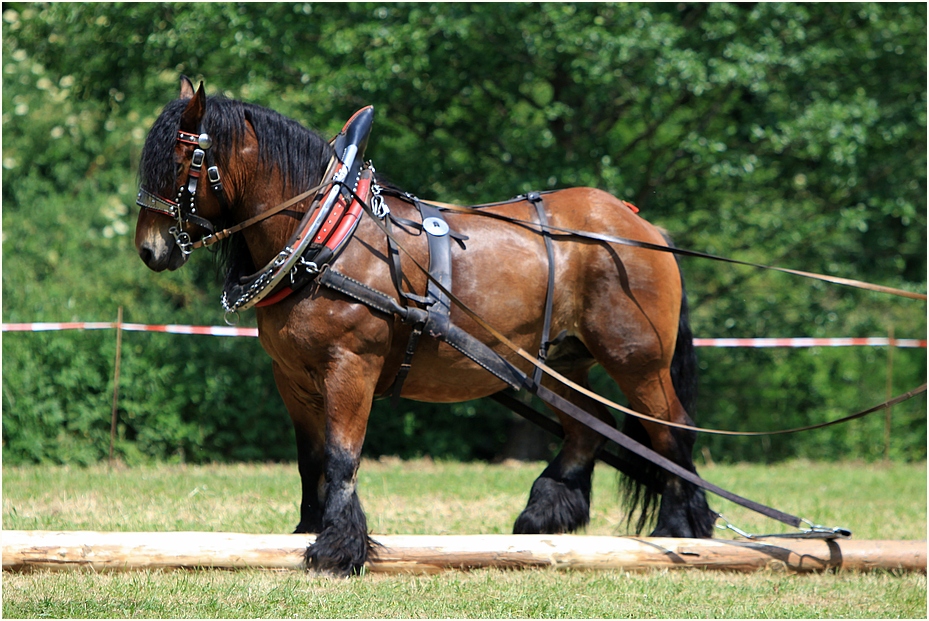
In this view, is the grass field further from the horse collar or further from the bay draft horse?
the horse collar

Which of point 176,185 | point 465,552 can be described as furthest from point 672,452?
point 176,185

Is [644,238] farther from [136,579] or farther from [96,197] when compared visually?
[96,197]

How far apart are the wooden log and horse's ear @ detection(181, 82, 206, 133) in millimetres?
1793

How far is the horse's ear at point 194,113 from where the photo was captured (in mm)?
3791

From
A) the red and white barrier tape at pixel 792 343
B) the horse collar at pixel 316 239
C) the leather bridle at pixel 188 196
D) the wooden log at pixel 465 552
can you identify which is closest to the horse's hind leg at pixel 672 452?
the wooden log at pixel 465 552

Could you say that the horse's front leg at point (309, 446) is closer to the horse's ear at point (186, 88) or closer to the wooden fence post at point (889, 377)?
the horse's ear at point (186, 88)

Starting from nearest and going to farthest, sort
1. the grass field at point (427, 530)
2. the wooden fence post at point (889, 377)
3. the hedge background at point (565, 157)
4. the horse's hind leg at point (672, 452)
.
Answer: the grass field at point (427, 530) → the horse's hind leg at point (672, 452) → the hedge background at point (565, 157) → the wooden fence post at point (889, 377)

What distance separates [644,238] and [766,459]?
6.90 m

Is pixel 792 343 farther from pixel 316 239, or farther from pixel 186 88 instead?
pixel 186 88

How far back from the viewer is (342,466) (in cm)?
404

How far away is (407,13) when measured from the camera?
8922 millimetres

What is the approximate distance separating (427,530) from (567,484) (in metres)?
1.04

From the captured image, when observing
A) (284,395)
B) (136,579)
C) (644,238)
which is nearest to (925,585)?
(644,238)

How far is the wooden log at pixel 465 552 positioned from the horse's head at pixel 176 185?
1.25 m
